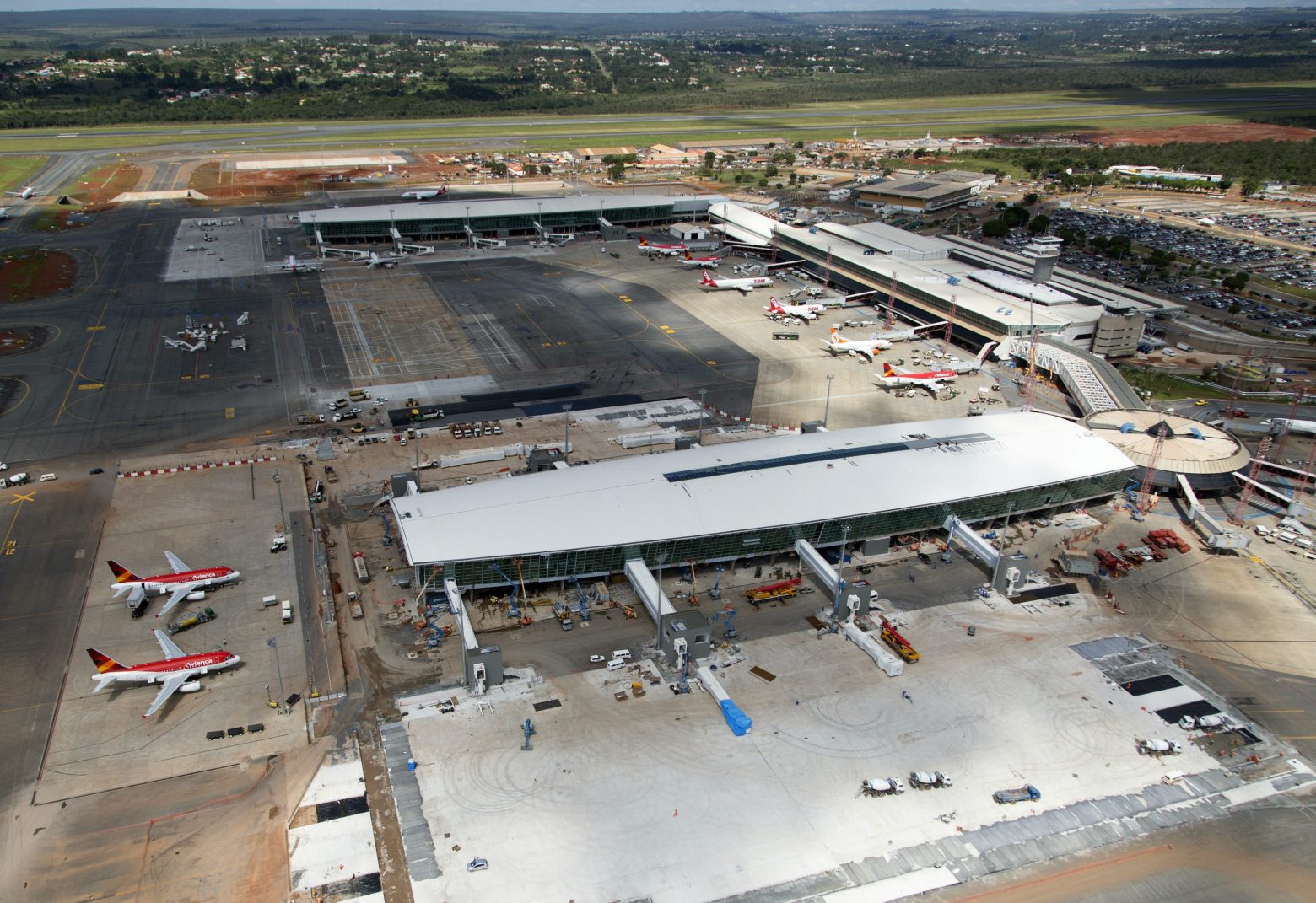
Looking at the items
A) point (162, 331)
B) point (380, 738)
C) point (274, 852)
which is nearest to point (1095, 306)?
point (380, 738)

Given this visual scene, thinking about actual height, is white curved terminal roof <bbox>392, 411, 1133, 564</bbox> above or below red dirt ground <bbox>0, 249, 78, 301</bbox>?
above

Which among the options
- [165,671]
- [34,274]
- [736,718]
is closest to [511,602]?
[736,718]

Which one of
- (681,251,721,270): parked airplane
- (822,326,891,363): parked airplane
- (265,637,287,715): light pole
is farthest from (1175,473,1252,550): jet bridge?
(681,251,721,270): parked airplane

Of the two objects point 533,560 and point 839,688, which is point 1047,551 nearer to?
point 839,688

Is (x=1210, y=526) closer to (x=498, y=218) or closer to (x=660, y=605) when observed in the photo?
(x=660, y=605)

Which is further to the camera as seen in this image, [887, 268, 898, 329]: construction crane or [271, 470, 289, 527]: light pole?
[887, 268, 898, 329]: construction crane

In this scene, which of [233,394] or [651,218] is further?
[651,218]

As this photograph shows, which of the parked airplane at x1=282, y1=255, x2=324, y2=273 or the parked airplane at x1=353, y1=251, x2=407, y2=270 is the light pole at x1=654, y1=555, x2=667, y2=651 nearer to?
the parked airplane at x1=353, y1=251, x2=407, y2=270
